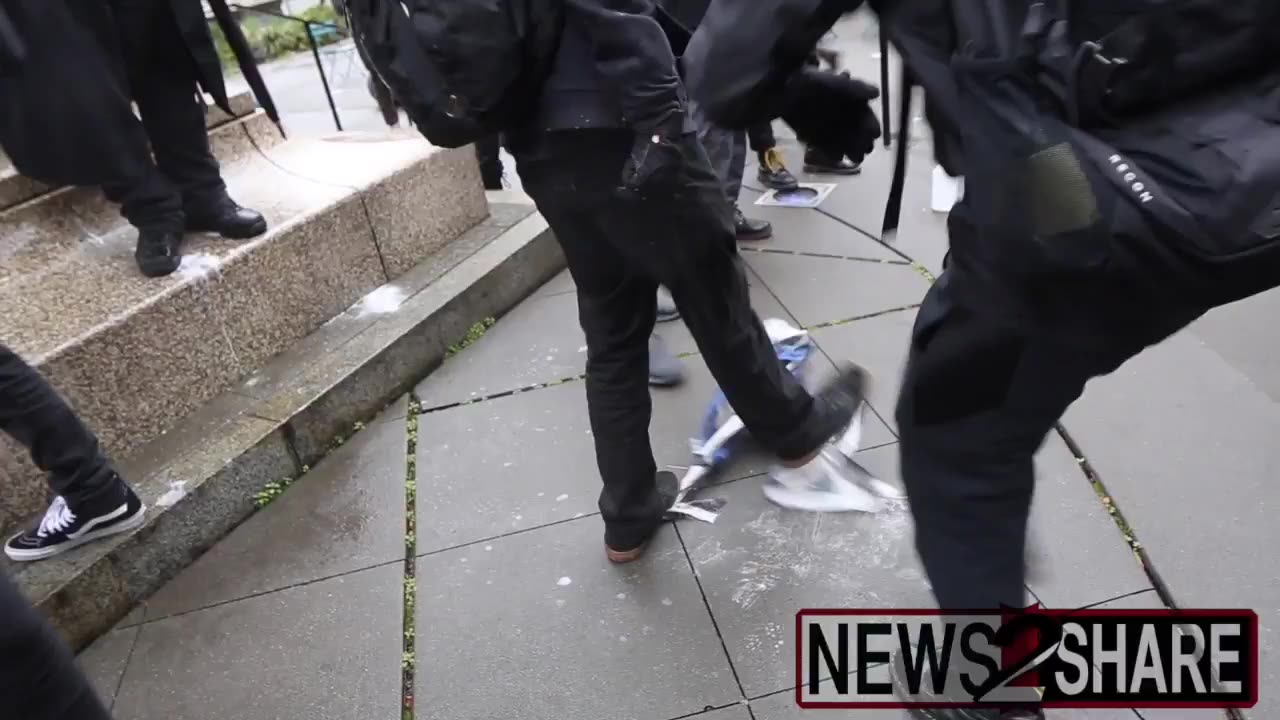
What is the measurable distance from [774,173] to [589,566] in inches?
131

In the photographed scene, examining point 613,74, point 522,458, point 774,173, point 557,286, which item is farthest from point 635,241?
point 774,173

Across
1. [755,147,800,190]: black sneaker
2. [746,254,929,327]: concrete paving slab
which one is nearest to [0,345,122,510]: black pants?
[746,254,929,327]: concrete paving slab

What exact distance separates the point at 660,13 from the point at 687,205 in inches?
16.1

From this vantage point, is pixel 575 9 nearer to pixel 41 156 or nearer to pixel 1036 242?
pixel 1036 242

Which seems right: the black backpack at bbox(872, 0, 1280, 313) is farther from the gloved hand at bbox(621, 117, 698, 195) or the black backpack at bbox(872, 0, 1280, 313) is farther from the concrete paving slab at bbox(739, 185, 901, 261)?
the concrete paving slab at bbox(739, 185, 901, 261)

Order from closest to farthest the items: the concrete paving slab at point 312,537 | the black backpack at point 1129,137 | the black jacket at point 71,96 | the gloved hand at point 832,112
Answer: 1. the black backpack at point 1129,137
2. the gloved hand at point 832,112
3. the concrete paving slab at point 312,537
4. the black jacket at point 71,96

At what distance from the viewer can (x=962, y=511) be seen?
1593 mm

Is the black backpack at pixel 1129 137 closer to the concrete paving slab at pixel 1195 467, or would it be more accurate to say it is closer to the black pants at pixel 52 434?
the concrete paving slab at pixel 1195 467

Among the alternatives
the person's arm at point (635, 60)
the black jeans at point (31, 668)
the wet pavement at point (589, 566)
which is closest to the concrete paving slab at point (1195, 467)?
the wet pavement at point (589, 566)

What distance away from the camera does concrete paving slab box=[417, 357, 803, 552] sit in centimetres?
290

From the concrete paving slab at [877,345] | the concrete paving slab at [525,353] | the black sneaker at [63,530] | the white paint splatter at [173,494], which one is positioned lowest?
the concrete paving slab at [877,345]

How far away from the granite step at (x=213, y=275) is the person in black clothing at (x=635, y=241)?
5.45 feet

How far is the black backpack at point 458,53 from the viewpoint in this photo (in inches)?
68.4

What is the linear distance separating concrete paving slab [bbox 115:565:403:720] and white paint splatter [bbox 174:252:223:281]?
122 centimetres
